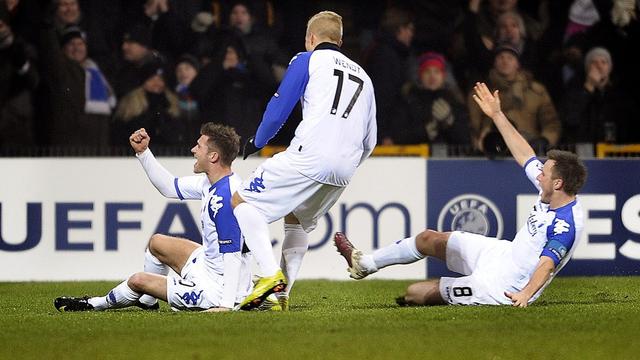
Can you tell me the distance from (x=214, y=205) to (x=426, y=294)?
1667 millimetres

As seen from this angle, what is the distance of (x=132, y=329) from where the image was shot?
25.4ft

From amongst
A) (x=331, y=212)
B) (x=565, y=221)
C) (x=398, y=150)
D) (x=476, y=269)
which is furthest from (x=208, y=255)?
(x=398, y=150)

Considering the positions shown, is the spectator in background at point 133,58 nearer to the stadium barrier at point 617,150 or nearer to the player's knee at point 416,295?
the stadium barrier at point 617,150

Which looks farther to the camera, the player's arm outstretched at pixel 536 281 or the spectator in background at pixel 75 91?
the spectator in background at pixel 75 91

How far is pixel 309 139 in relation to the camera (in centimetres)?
853

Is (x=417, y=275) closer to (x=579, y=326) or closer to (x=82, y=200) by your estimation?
(x=82, y=200)

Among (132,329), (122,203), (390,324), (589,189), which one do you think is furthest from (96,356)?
(589,189)

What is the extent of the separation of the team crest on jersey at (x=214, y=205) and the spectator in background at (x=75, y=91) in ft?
14.4

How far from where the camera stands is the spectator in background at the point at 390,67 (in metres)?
13.0

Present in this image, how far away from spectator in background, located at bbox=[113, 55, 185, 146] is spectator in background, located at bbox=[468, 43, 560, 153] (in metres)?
2.81

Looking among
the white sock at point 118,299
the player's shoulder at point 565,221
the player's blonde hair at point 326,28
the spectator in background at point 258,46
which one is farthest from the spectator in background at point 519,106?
the white sock at point 118,299

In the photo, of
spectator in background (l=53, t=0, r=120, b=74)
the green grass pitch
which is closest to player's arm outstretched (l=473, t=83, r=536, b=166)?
the green grass pitch

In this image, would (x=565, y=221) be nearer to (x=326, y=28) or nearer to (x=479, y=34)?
(x=326, y=28)

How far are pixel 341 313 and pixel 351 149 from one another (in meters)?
1.06
